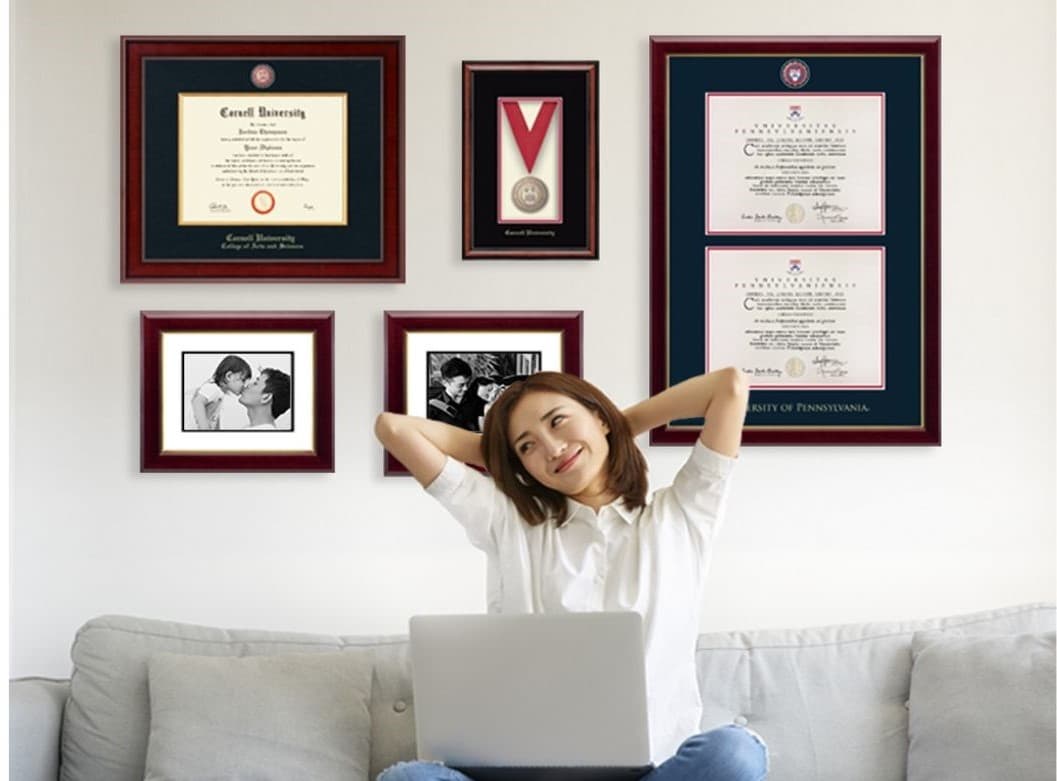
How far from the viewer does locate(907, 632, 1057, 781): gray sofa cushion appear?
233 centimetres

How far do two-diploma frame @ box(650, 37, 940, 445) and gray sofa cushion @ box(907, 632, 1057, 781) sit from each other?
58 centimetres

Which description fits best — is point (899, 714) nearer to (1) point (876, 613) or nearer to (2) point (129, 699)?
A: (1) point (876, 613)

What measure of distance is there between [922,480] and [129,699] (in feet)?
5.80

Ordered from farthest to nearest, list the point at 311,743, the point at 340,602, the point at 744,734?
the point at 340,602
the point at 311,743
the point at 744,734

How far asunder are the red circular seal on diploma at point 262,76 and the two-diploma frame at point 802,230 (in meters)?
0.86

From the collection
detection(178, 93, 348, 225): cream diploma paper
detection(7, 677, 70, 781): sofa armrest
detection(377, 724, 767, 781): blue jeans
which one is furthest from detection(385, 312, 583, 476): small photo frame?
detection(377, 724, 767, 781): blue jeans

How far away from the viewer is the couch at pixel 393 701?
2354 millimetres

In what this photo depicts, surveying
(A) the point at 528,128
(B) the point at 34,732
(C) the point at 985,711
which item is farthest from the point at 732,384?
(B) the point at 34,732

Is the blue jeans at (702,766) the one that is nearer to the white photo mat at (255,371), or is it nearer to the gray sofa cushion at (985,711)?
the gray sofa cushion at (985,711)

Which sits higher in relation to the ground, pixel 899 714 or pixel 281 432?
pixel 281 432

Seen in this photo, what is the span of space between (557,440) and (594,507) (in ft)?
0.54

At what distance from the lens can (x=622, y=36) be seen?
2.89 m

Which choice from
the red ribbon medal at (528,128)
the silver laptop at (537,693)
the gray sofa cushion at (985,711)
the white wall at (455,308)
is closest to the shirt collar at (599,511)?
the silver laptop at (537,693)

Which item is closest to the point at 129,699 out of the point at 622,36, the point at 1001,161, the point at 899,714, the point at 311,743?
the point at 311,743
